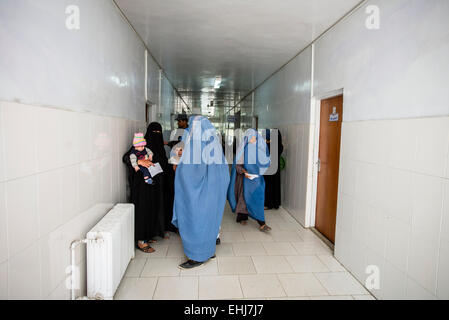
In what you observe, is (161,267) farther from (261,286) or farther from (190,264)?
(261,286)

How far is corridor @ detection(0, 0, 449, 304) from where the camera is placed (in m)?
1.59

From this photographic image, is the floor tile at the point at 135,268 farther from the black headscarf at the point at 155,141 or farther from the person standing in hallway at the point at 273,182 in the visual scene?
the person standing in hallway at the point at 273,182

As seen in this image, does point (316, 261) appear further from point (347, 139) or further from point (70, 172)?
point (70, 172)

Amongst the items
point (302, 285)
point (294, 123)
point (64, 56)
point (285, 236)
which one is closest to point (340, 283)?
point (302, 285)

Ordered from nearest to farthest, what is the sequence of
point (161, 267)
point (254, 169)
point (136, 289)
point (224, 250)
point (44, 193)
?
1. point (44, 193)
2. point (136, 289)
3. point (161, 267)
4. point (224, 250)
5. point (254, 169)

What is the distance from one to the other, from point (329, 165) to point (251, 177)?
1.08m

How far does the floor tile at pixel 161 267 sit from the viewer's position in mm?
2775

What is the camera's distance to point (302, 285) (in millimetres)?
2611

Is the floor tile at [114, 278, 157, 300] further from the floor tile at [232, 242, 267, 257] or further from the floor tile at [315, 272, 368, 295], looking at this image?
the floor tile at [315, 272, 368, 295]

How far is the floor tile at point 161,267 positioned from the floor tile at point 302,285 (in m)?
1.09

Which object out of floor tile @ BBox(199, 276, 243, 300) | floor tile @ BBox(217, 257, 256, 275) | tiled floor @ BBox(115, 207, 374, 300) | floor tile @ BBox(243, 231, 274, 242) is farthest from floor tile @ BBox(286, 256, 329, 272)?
floor tile @ BBox(199, 276, 243, 300)

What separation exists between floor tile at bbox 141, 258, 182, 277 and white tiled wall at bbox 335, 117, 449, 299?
1849mm

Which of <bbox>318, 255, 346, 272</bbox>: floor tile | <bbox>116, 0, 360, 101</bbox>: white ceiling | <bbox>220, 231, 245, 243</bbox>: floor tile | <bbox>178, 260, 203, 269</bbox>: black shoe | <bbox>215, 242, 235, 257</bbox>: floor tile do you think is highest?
<bbox>116, 0, 360, 101</bbox>: white ceiling

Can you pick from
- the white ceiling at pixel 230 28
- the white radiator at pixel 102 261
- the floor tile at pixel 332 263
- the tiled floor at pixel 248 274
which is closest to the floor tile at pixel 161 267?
the tiled floor at pixel 248 274
